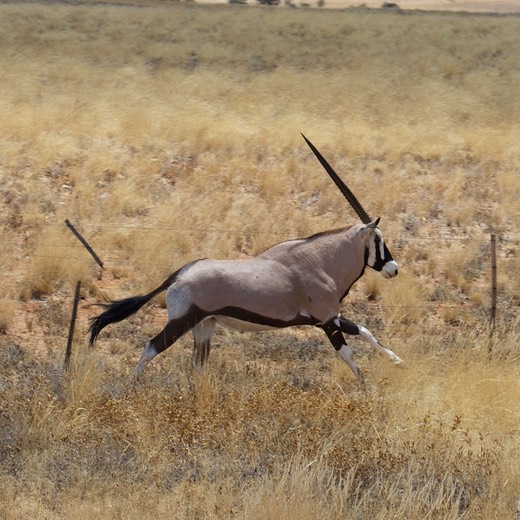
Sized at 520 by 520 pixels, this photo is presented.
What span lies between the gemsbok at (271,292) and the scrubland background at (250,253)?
42 cm

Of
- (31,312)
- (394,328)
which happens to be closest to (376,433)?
(394,328)

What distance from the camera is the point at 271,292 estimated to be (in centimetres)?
929

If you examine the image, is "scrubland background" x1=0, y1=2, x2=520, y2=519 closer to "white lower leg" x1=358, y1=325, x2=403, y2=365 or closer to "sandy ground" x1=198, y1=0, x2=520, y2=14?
"white lower leg" x1=358, y1=325, x2=403, y2=365

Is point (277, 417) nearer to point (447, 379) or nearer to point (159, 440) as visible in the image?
point (159, 440)

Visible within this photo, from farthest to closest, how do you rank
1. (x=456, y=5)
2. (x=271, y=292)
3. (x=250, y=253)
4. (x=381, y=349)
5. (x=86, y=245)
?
(x=456, y=5) → (x=250, y=253) → (x=86, y=245) → (x=381, y=349) → (x=271, y=292)

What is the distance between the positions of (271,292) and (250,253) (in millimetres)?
5729

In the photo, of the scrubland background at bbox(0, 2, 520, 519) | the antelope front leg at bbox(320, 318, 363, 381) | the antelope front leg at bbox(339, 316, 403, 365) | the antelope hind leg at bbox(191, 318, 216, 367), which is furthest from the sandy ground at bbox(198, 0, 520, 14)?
the antelope hind leg at bbox(191, 318, 216, 367)

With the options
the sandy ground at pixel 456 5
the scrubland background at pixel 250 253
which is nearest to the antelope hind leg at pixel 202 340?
the scrubland background at pixel 250 253

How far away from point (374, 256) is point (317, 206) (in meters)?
7.57

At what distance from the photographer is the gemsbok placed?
29.8ft

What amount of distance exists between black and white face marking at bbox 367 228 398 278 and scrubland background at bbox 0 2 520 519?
830 millimetres

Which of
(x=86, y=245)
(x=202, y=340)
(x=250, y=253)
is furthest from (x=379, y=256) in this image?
(x=250, y=253)

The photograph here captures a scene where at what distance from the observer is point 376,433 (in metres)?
7.65

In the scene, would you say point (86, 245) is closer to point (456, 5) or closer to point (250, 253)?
point (250, 253)
